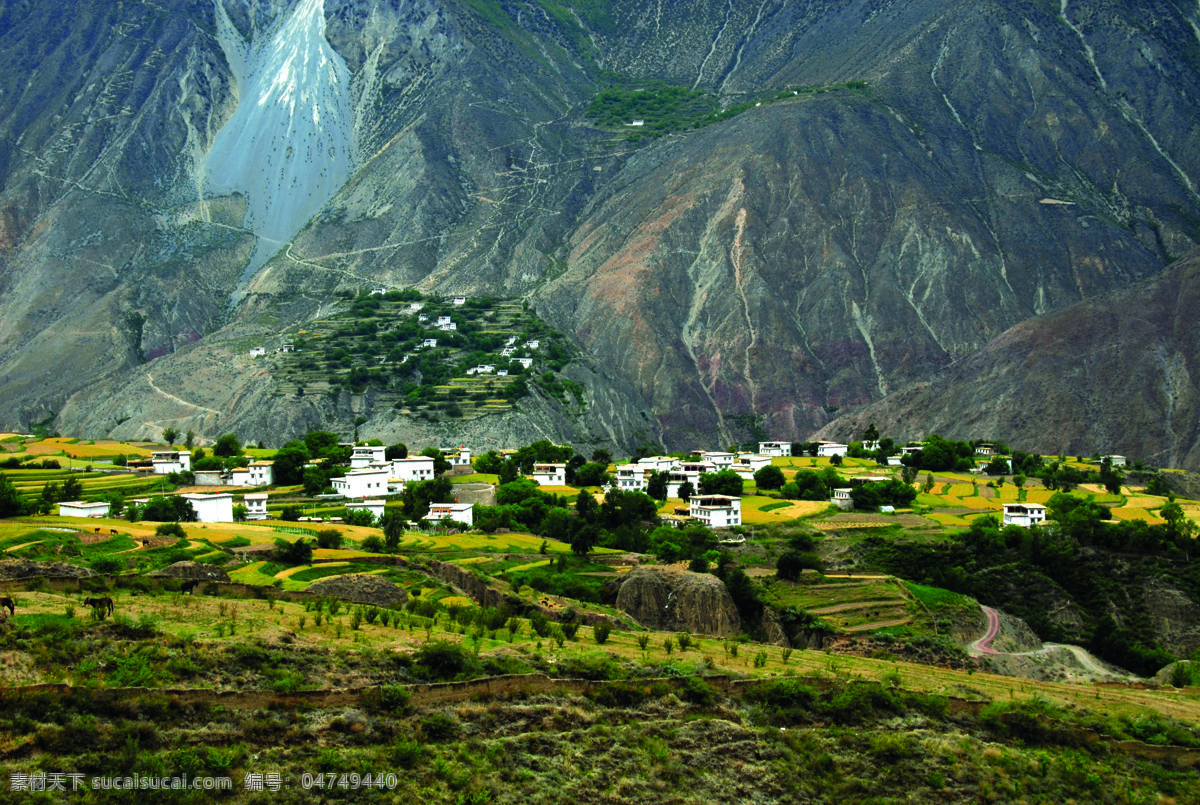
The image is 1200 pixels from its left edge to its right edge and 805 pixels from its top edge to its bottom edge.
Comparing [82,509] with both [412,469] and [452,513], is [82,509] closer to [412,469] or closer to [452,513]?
[452,513]

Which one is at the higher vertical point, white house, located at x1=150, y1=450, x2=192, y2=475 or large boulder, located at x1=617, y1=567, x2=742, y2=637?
white house, located at x1=150, y1=450, x2=192, y2=475

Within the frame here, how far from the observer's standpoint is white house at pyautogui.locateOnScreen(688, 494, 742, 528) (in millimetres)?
60938

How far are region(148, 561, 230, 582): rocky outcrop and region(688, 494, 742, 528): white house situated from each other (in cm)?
3246

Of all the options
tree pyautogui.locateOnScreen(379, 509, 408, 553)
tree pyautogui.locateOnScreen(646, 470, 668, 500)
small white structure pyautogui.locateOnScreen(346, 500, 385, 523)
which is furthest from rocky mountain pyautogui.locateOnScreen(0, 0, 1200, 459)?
tree pyautogui.locateOnScreen(379, 509, 408, 553)

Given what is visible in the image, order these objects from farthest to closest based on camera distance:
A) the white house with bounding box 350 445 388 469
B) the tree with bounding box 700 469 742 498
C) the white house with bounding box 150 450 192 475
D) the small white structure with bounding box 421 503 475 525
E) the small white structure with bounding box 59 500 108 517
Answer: the white house with bounding box 350 445 388 469, the white house with bounding box 150 450 192 475, the tree with bounding box 700 469 742 498, the small white structure with bounding box 421 503 475 525, the small white structure with bounding box 59 500 108 517

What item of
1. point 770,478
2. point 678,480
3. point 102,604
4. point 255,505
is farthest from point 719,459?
point 102,604

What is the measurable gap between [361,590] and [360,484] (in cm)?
3442

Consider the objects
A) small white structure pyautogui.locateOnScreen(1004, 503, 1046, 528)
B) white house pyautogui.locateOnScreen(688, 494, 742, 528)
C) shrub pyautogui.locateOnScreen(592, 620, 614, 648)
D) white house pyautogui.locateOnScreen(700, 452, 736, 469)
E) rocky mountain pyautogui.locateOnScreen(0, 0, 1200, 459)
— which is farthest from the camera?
rocky mountain pyautogui.locateOnScreen(0, 0, 1200, 459)

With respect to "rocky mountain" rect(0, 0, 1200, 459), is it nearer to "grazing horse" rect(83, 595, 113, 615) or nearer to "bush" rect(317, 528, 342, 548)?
"bush" rect(317, 528, 342, 548)

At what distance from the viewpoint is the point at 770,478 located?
74.4 metres

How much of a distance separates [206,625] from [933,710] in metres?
15.0

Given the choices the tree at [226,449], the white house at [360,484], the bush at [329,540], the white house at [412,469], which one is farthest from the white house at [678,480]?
the bush at [329,540]

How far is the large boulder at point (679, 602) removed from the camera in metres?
42.5

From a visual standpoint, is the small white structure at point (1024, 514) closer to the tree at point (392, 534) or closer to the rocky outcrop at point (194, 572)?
the tree at point (392, 534)
